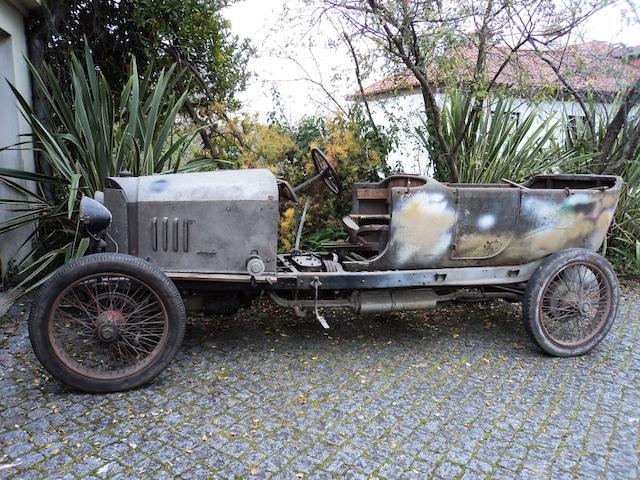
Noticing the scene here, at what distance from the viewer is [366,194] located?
4.26 m

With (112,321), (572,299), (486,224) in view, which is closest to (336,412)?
(112,321)

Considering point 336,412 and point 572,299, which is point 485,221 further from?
point 336,412

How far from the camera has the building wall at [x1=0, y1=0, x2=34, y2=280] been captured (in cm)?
502

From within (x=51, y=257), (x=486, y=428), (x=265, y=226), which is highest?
(x=265, y=226)

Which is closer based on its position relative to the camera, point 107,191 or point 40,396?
point 40,396

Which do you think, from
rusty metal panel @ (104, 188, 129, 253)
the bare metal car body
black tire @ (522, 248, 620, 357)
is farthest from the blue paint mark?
black tire @ (522, 248, 620, 357)

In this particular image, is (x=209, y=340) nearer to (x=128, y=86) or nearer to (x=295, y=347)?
(x=295, y=347)

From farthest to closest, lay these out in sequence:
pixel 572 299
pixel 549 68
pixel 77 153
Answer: pixel 549 68
pixel 77 153
pixel 572 299

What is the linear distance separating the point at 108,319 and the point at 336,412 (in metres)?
1.47

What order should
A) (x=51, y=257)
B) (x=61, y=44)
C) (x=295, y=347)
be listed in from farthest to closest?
(x=61, y=44) < (x=51, y=257) < (x=295, y=347)

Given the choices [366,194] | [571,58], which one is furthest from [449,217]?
[571,58]

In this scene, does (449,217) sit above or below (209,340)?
A: above

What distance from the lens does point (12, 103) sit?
518cm

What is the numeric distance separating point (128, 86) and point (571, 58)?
478cm
